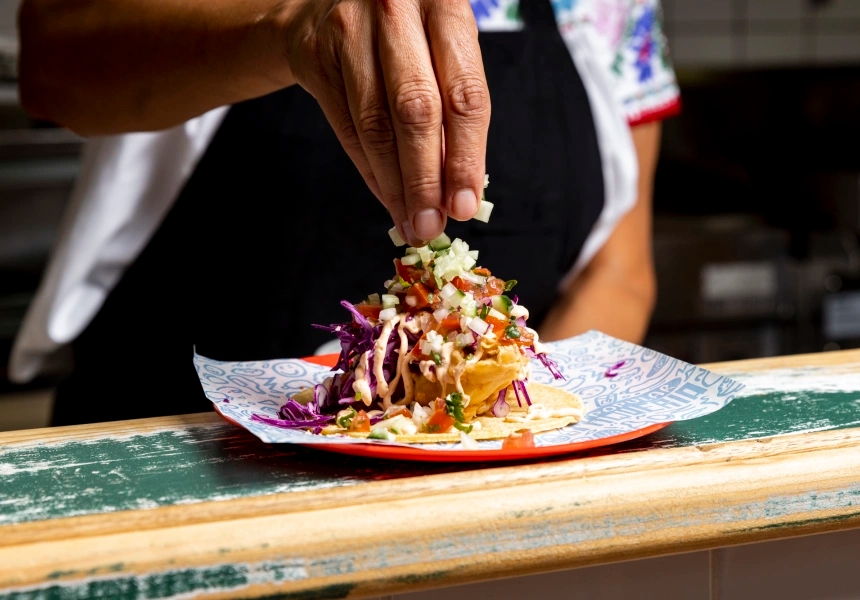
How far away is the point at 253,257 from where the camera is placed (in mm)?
1613

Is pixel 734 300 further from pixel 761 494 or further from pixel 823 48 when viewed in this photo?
pixel 761 494

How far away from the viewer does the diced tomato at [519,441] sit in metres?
0.82

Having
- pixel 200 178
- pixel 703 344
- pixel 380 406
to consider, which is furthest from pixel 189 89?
pixel 703 344

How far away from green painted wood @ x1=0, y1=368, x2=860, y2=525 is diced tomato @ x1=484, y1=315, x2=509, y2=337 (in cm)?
21

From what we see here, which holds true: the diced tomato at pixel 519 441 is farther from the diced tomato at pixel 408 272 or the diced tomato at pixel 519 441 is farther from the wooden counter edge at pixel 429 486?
the diced tomato at pixel 408 272

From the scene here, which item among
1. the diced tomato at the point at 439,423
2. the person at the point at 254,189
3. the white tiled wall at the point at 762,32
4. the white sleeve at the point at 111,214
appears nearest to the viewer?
the diced tomato at the point at 439,423

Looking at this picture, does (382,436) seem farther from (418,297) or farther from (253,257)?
(253,257)

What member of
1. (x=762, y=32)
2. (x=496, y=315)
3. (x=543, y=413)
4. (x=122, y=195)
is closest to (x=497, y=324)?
(x=496, y=315)

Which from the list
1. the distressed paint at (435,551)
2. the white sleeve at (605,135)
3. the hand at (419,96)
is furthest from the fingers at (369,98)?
the white sleeve at (605,135)

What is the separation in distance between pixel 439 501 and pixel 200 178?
1.02 metres

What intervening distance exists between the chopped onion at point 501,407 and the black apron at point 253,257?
0.62 m

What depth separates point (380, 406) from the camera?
1.03 m

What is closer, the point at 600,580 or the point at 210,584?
the point at 210,584

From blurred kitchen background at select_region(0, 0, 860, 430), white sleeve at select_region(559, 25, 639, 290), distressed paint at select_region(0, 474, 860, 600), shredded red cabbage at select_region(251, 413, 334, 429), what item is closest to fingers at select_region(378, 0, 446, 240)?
shredded red cabbage at select_region(251, 413, 334, 429)
